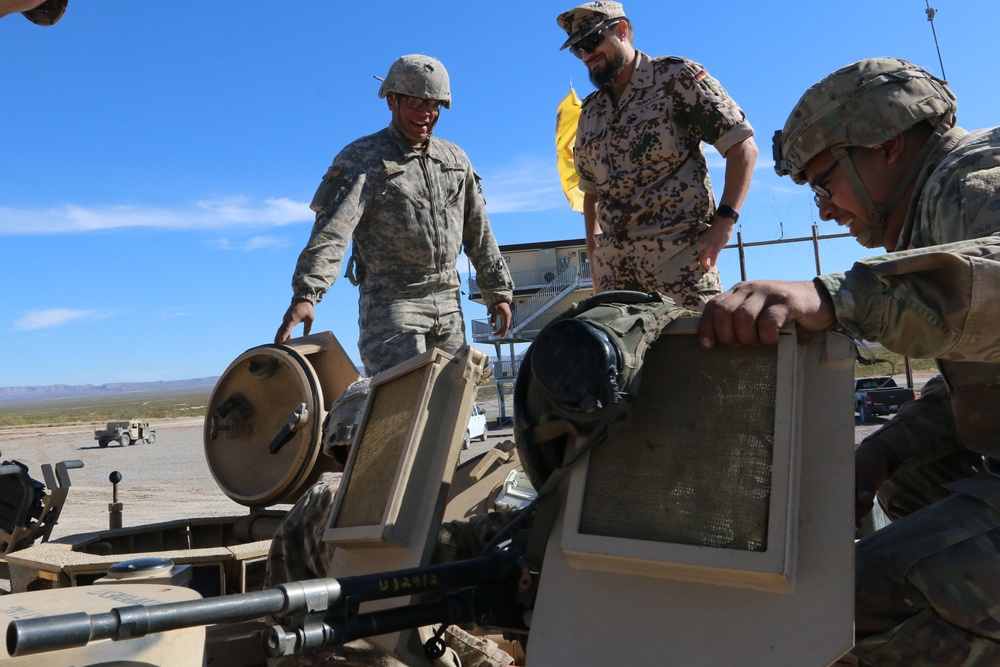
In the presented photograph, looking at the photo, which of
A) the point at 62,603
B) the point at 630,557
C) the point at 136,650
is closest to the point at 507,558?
the point at 630,557

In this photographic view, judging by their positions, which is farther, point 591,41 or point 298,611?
point 591,41

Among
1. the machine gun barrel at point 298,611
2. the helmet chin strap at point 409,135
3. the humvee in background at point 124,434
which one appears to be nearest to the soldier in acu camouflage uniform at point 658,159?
the helmet chin strap at point 409,135

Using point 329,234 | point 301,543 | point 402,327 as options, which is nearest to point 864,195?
point 301,543

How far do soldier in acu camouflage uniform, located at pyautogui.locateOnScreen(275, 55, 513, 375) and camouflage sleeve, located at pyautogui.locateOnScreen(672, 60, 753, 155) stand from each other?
1.40 m

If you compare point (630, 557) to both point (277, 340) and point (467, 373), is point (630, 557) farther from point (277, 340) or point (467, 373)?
point (277, 340)

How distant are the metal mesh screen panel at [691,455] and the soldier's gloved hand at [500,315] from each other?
11.5 feet

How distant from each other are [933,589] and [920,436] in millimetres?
1006

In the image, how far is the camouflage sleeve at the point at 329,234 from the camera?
4898mm

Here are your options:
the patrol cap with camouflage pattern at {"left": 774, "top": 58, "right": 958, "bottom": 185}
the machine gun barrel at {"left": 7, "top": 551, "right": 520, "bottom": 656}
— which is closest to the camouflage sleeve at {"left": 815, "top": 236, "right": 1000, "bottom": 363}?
the patrol cap with camouflage pattern at {"left": 774, "top": 58, "right": 958, "bottom": 185}

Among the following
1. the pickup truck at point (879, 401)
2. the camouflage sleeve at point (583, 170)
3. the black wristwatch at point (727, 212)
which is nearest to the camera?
the black wristwatch at point (727, 212)

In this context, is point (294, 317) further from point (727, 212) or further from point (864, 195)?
point (864, 195)

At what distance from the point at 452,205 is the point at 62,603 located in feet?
11.9

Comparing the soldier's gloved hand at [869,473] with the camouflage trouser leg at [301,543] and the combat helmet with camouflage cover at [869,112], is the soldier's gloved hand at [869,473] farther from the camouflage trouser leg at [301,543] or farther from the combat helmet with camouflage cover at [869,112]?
the camouflage trouser leg at [301,543]

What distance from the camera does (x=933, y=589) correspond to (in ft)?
6.73
